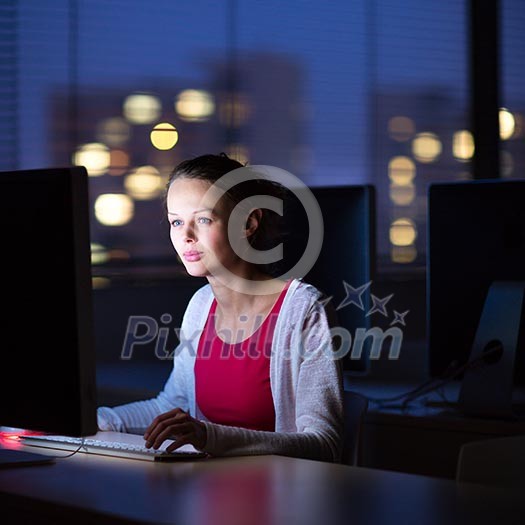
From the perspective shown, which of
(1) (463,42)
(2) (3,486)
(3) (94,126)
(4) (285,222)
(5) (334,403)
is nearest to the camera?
(2) (3,486)

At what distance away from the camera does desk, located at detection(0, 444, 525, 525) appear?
1.24m

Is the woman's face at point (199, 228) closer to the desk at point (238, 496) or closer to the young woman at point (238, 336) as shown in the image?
the young woman at point (238, 336)

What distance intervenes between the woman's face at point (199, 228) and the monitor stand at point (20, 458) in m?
0.58

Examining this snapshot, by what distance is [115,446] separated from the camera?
1.72 meters

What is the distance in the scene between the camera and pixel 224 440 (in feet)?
5.48

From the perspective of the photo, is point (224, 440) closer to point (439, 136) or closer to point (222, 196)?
point (222, 196)

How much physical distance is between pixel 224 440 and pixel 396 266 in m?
2.37

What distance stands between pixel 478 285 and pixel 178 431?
1314 mm

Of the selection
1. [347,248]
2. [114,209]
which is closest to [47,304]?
[347,248]

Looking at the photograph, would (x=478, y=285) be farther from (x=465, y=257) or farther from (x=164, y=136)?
(x=164, y=136)

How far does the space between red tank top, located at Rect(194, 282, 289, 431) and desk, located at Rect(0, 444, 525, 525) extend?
0.48 meters

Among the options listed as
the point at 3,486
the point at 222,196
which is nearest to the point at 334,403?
the point at 222,196
